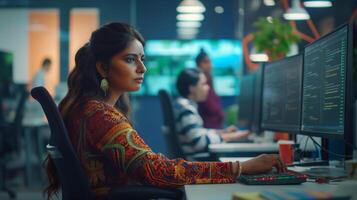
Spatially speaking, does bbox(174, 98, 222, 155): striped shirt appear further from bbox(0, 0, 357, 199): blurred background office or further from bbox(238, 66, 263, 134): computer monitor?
bbox(0, 0, 357, 199): blurred background office

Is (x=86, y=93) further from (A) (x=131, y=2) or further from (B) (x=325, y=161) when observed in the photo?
(A) (x=131, y=2)

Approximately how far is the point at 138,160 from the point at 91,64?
470 mm

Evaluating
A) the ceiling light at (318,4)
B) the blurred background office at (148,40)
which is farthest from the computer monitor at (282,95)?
the ceiling light at (318,4)

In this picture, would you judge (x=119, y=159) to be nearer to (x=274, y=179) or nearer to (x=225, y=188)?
(x=225, y=188)

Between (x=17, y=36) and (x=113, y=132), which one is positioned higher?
(x=17, y=36)

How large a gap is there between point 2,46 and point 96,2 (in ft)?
4.72

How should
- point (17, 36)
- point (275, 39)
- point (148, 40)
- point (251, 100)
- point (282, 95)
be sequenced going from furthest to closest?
point (148, 40), point (17, 36), point (275, 39), point (251, 100), point (282, 95)

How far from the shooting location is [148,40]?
324 inches

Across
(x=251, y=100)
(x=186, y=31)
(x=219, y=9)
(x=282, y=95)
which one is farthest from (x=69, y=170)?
(x=219, y=9)

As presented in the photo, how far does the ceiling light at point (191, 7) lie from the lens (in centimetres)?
830

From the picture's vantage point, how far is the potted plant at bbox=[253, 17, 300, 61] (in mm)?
4602

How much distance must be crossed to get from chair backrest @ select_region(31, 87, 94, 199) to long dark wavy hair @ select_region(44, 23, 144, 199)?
0.62 ft

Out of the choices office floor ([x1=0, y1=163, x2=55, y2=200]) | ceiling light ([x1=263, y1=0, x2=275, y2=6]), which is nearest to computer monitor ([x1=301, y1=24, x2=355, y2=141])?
office floor ([x1=0, y1=163, x2=55, y2=200])

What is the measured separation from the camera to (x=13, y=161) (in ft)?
17.3
